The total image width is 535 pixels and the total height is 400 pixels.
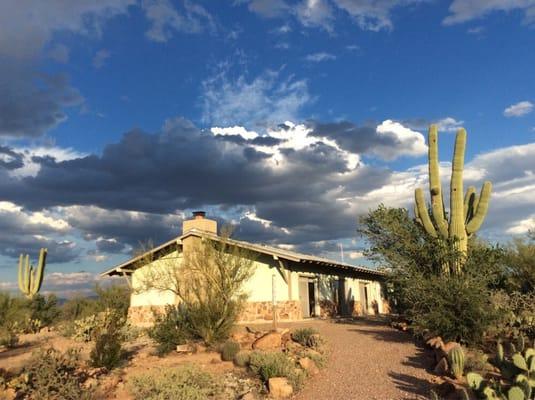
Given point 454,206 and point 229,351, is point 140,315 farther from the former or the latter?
point 454,206

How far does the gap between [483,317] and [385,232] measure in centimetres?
579

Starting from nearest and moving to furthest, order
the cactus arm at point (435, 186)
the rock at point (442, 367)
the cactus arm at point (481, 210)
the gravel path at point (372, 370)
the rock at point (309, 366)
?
the gravel path at point (372, 370), the rock at point (442, 367), the rock at point (309, 366), the cactus arm at point (481, 210), the cactus arm at point (435, 186)

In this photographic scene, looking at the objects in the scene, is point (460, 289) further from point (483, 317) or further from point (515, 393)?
point (515, 393)

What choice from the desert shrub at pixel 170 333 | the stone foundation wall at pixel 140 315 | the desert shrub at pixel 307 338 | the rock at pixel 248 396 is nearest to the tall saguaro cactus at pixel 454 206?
the desert shrub at pixel 307 338

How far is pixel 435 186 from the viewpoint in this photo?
Answer: 1603cm

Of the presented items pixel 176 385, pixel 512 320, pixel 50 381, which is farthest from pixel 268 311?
pixel 50 381

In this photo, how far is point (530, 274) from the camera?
1664cm

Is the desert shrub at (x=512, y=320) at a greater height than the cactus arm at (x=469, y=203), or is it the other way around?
the cactus arm at (x=469, y=203)

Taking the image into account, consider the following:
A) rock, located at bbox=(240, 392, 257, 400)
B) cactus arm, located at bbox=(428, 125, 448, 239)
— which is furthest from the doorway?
rock, located at bbox=(240, 392, 257, 400)

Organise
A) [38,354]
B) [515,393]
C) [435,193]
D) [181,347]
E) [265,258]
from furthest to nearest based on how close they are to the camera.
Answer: [265,258]
[435,193]
[181,347]
[38,354]
[515,393]

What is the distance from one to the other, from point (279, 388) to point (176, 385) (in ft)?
7.10

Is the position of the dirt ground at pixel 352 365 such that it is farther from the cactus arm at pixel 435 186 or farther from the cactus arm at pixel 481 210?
the cactus arm at pixel 481 210

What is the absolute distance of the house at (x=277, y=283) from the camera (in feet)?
69.4

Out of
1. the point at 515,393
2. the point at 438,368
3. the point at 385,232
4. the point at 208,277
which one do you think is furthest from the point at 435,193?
the point at 515,393
